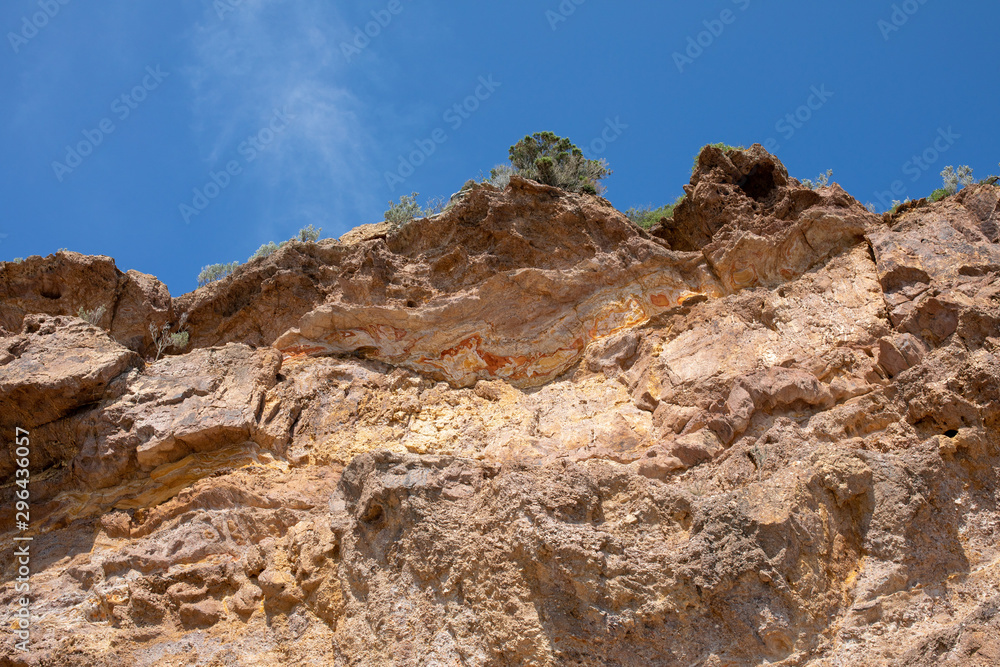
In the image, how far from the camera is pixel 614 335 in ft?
32.5

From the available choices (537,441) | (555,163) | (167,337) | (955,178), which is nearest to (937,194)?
(955,178)

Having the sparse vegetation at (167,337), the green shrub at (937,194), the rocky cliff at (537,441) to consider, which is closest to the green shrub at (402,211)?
the rocky cliff at (537,441)

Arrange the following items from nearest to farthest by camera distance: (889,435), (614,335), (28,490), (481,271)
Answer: (889,435) < (28,490) < (614,335) < (481,271)

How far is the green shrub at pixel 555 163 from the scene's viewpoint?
12906 millimetres

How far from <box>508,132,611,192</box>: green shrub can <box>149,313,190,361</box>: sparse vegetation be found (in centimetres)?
601

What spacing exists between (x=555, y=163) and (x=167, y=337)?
6.95 m

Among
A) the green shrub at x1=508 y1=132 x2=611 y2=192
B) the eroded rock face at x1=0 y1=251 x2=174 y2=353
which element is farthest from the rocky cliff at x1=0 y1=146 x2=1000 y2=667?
the green shrub at x1=508 y1=132 x2=611 y2=192

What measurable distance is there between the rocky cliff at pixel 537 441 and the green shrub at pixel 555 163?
1.73m

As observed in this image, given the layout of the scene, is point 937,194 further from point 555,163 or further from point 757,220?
point 555,163

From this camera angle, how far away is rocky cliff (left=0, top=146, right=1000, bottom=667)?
607 cm

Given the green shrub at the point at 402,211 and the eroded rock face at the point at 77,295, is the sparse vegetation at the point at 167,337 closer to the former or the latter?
the eroded rock face at the point at 77,295

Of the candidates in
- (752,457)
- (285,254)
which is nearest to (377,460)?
(752,457)

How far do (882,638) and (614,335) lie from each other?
4965 millimetres

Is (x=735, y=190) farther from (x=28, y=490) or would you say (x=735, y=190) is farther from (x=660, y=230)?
(x=28, y=490)
